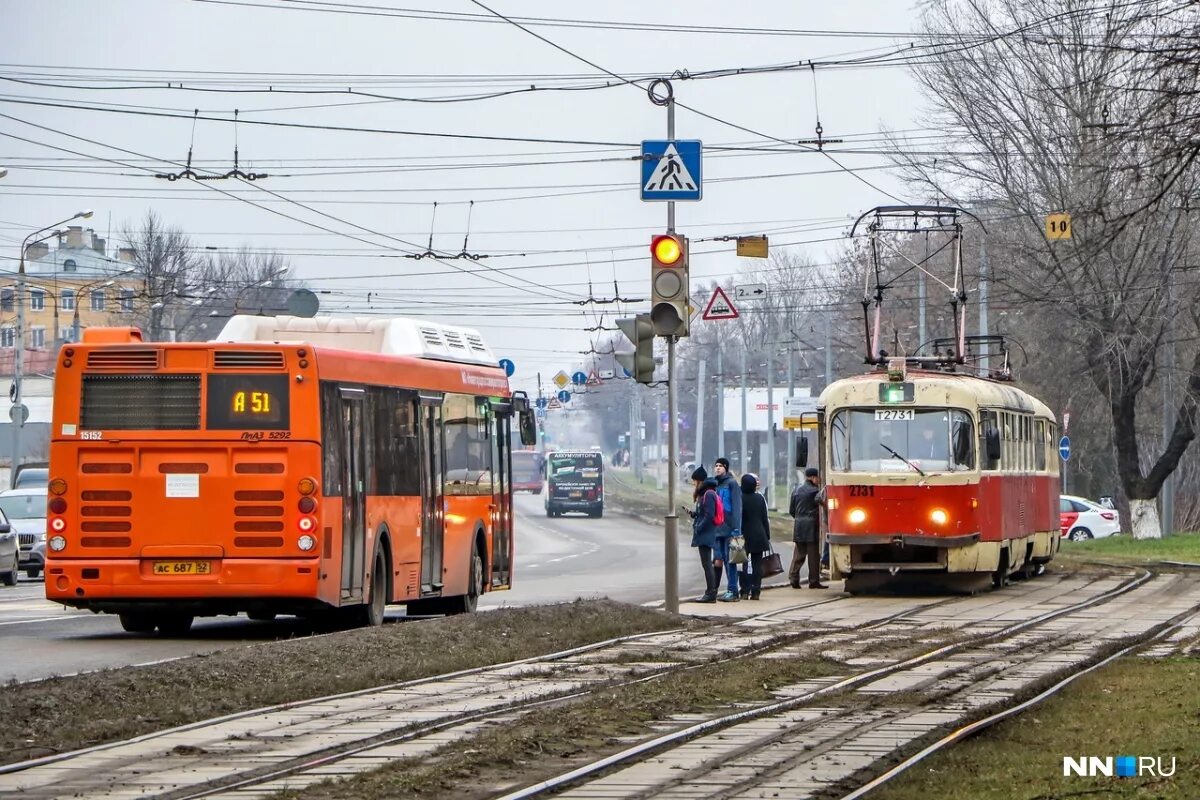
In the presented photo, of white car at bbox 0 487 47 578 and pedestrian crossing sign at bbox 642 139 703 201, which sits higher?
pedestrian crossing sign at bbox 642 139 703 201

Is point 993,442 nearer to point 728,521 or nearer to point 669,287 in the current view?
point 728,521

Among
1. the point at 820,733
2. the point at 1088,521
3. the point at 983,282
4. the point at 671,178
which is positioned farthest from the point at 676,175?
the point at 1088,521

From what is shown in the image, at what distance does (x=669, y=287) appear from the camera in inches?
789

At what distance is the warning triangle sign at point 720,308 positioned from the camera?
2873 centimetres

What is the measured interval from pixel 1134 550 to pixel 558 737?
34.8 metres

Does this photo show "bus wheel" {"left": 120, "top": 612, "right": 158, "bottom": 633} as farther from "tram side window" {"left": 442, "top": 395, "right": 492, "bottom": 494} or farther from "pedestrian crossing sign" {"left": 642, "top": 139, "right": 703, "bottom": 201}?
"pedestrian crossing sign" {"left": 642, "top": 139, "right": 703, "bottom": 201}

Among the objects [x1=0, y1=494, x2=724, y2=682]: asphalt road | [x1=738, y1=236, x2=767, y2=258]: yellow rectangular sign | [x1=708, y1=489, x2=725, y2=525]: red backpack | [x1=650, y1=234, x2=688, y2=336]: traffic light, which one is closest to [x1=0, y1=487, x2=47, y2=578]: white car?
[x1=0, y1=494, x2=724, y2=682]: asphalt road

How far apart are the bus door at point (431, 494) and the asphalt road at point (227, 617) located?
4.63ft

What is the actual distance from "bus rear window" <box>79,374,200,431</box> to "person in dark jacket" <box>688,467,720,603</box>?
7251mm

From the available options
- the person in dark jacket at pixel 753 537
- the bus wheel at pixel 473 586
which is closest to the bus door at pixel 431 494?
Result: the bus wheel at pixel 473 586

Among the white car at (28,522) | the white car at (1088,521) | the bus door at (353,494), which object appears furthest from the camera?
the white car at (1088,521)

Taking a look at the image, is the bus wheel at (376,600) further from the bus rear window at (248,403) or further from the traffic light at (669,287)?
the traffic light at (669,287)

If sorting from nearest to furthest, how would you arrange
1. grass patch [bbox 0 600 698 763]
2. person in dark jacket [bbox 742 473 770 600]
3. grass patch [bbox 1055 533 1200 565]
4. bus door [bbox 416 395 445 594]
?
grass patch [bbox 0 600 698 763] → bus door [bbox 416 395 445 594] → person in dark jacket [bbox 742 473 770 600] → grass patch [bbox 1055 533 1200 565]

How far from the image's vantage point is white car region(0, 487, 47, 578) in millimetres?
35719
